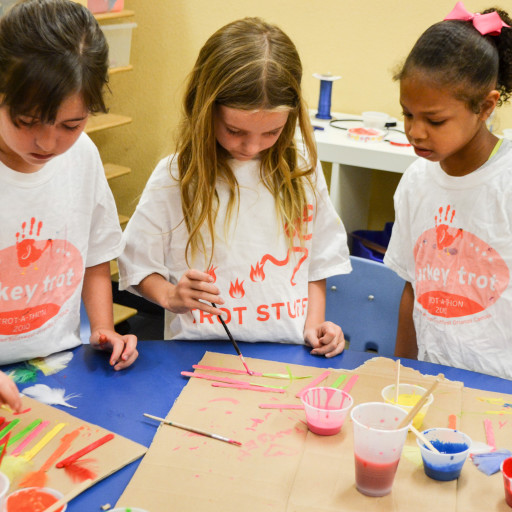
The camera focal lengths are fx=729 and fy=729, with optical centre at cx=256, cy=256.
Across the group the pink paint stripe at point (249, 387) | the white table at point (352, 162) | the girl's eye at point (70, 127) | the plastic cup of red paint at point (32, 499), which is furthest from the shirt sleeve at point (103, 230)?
the white table at point (352, 162)

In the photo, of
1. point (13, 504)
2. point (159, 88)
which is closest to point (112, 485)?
point (13, 504)

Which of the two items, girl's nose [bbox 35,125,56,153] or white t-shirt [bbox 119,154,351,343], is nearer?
girl's nose [bbox 35,125,56,153]

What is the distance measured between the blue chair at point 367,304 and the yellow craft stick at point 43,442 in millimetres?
875

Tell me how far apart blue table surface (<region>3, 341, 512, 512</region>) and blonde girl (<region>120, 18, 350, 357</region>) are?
0.22 ft

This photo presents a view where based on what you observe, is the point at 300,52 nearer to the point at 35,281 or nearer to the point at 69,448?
the point at 35,281

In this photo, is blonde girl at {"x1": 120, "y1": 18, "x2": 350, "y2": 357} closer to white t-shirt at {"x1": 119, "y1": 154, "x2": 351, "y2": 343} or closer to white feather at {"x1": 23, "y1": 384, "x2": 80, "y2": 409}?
white t-shirt at {"x1": 119, "y1": 154, "x2": 351, "y2": 343}

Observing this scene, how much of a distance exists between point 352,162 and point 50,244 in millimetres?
1295

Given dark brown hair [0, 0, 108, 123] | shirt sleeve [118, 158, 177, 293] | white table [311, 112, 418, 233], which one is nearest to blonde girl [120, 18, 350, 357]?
shirt sleeve [118, 158, 177, 293]

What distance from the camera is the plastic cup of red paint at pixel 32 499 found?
→ 0.97 meters

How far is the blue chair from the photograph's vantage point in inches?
70.2

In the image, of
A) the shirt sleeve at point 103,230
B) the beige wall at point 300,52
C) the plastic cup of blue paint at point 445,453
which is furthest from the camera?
the beige wall at point 300,52

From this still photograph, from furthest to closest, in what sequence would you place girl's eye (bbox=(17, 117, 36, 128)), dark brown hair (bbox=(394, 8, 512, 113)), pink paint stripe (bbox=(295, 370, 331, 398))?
1. dark brown hair (bbox=(394, 8, 512, 113))
2. pink paint stripe (bbox=(295, 370, 331, 398))
3. girl's eye (bbox=(17, 117, 36, 128))

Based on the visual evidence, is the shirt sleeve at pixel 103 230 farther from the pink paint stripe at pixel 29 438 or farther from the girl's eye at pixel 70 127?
the pink paint stripe at pixel 29 438

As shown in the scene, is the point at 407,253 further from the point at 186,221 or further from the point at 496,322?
the point at 186,221
